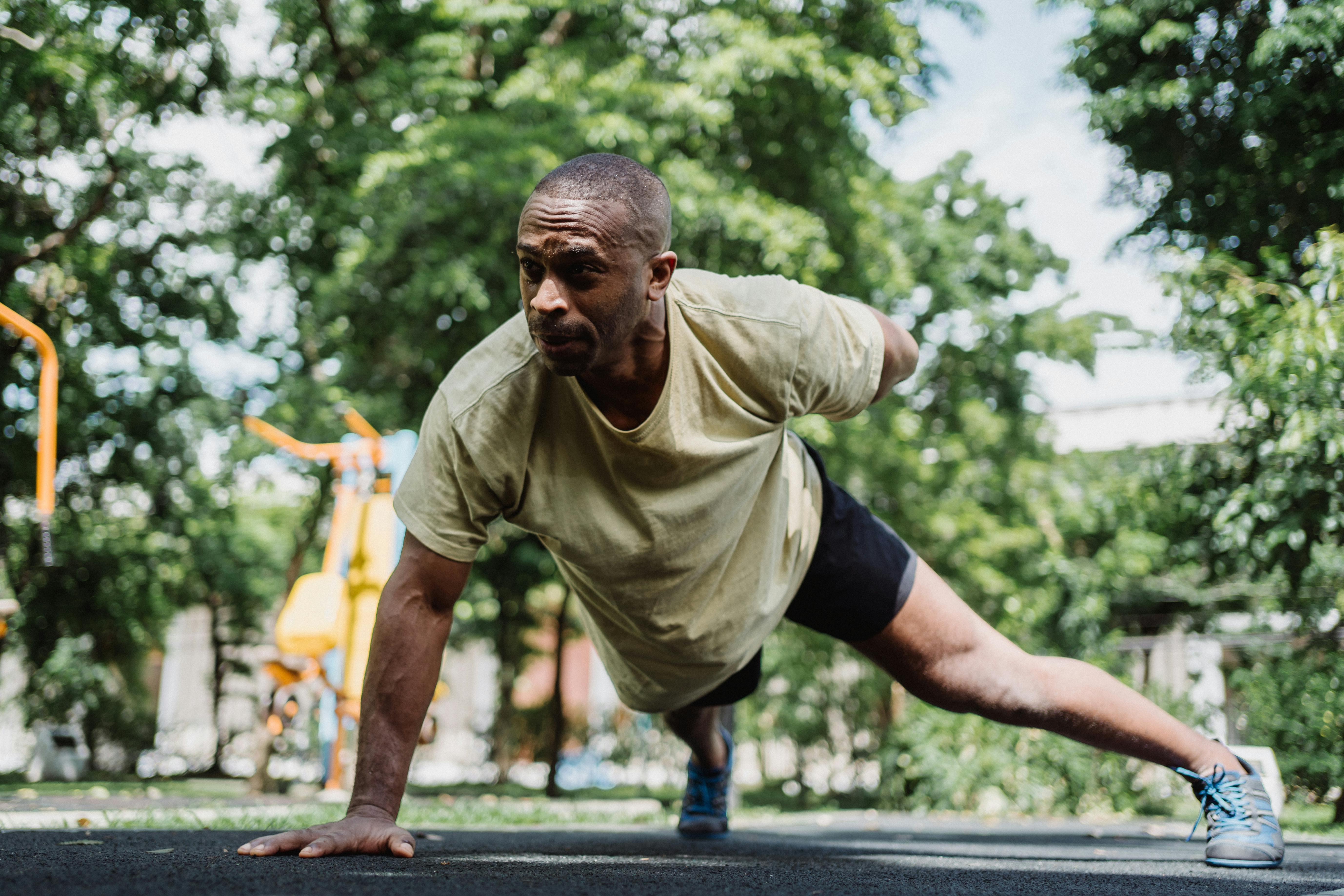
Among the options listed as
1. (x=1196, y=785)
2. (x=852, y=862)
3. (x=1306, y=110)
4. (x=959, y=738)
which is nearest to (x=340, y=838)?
(x=852, y=862)

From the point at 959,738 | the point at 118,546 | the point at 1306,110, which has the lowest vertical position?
the point at 959,738

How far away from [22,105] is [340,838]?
25.5 ft

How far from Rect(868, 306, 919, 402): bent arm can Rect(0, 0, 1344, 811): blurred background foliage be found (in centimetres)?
385

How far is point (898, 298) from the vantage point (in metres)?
11.0

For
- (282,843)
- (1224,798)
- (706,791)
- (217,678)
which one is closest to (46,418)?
(706,791)

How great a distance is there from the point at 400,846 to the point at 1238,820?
6.23 feet

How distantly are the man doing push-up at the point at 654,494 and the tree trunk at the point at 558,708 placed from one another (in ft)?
27.5

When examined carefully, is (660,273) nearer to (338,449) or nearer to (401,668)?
(401,668)

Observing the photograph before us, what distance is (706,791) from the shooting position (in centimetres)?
340

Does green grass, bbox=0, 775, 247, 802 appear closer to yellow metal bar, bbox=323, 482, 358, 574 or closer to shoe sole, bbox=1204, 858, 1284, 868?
yellow metal bar, bbox=323, 482, 358, 574

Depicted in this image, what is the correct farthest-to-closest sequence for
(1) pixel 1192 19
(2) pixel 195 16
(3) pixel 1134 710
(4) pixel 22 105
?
(2) pixel 195 16, (4) pixel 22 105, (1) pixel 1192 19, (3) pixel 1134 710

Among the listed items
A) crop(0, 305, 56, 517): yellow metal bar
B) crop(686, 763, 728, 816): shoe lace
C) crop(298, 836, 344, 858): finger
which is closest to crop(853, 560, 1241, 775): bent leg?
crop(686, 763, 728, 816): shoe lace

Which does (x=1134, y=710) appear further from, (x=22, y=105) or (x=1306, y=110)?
(x=22, y=105)

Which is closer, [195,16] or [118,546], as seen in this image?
[195,16]
